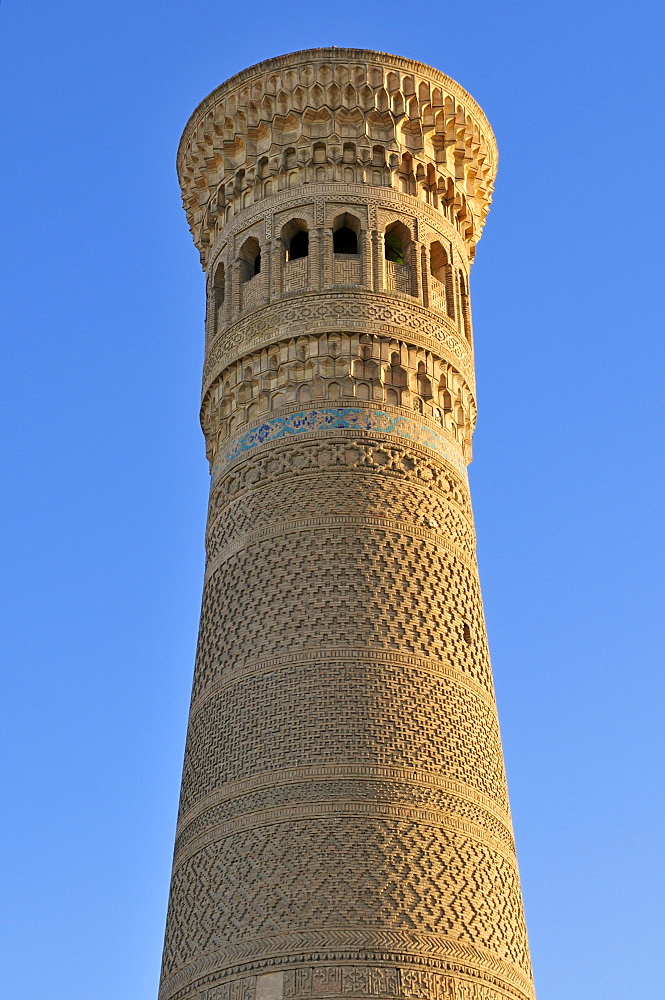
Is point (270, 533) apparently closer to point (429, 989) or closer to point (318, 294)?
point (318, 294)

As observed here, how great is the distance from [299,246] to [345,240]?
0.97 ft

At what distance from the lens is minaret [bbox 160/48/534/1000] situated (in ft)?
26.5

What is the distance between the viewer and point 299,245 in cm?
1058

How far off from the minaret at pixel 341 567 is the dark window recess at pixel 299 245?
0.03 m

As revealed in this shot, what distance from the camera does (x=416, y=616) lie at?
30.0 feet

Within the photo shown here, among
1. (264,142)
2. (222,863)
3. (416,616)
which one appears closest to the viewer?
(222,863)

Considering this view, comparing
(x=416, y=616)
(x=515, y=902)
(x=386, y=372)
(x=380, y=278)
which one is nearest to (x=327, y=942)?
(x=515, y=902)

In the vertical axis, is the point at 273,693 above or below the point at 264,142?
below

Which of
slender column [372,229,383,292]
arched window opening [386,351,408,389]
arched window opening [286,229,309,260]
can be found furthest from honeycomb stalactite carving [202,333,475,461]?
arched window opening [286,229,309,260]

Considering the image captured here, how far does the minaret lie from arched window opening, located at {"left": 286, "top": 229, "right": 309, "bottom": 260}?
0.03 meters

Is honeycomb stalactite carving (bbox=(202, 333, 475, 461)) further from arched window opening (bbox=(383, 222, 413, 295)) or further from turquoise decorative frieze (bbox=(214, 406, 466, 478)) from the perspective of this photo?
arched window opening (bbox=(383, 222, 413, 295))

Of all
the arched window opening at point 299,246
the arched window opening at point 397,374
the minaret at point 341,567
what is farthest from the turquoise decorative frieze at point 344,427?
the arched window opening at point 299,246

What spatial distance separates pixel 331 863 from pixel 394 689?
1.09 metres

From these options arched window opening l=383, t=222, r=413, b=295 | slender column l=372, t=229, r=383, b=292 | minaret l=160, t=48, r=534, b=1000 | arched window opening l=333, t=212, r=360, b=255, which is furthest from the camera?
arched window opening l=333, t=212, r=360, b=255
